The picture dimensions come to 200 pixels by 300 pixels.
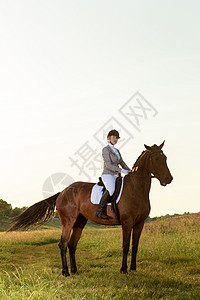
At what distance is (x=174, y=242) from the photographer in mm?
13680

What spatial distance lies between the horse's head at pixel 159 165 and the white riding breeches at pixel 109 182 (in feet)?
3.36

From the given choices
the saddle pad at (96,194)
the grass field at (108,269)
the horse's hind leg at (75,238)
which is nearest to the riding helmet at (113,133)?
the saddle pad at (96,194)

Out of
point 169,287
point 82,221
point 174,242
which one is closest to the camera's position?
point 169,287

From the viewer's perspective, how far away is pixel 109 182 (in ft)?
29.3

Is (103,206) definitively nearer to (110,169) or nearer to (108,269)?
(110,169)

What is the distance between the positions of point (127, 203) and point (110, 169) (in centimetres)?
100

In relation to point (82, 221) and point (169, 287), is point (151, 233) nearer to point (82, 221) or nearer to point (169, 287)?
point (82, 221)

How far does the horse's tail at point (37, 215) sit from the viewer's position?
10328mm

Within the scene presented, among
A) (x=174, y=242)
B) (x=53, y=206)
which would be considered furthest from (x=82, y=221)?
(x=174, y=242)

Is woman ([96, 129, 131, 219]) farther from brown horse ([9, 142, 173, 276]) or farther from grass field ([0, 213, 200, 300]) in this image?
grass field ([0, 213, 200, 300])

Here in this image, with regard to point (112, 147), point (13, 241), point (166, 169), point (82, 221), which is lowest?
point (13, 241)

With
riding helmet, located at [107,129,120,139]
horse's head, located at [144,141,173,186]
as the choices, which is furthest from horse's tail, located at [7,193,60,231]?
horse's head, located at [144,141,173,186]

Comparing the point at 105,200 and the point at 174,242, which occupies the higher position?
the point at 105,200

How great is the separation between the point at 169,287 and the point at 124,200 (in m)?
2.36
